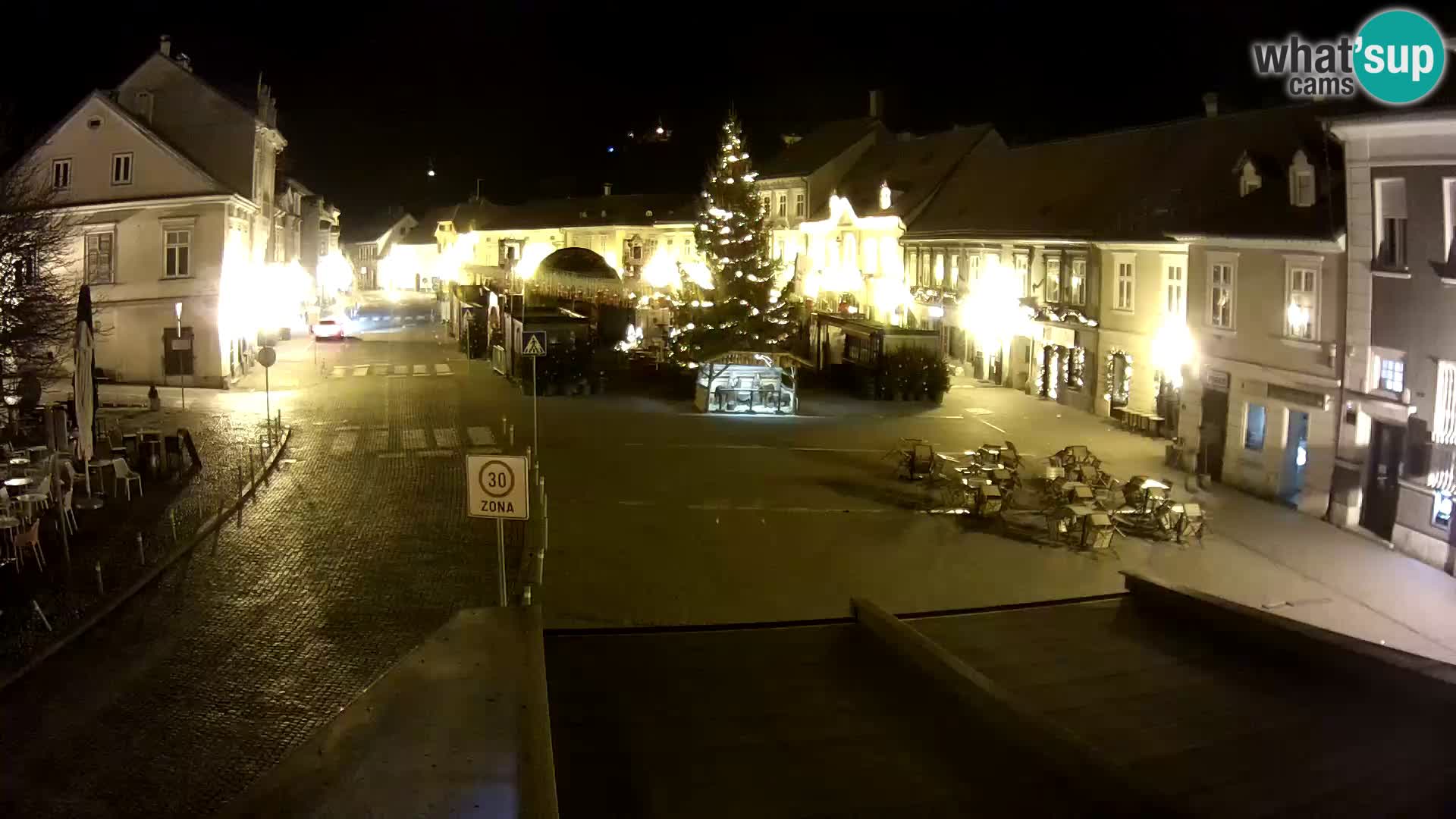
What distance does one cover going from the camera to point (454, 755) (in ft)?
24.3

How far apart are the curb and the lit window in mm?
19953

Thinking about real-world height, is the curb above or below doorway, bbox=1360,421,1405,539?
below

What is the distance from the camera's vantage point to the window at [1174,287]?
1239 inches

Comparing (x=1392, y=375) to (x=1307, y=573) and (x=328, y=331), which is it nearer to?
(x=1307, y=573)

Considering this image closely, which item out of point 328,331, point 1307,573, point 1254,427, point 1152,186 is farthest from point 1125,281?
point 328,331

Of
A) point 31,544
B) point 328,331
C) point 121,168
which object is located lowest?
point 31,544

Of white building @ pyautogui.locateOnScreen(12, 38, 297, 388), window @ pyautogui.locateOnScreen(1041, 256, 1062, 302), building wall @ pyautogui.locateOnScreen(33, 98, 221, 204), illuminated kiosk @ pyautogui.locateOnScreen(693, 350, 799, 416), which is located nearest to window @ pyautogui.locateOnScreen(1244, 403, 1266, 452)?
illuminated kiosk @ pyautogui.locateOnScreen(693, 350, 799, 416)

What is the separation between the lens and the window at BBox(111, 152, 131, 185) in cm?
3734

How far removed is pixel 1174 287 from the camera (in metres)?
31.8

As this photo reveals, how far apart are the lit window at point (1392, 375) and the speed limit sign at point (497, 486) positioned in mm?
15846

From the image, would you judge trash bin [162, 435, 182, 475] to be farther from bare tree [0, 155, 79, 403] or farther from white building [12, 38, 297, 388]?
white building [12, 38, 297, 388]

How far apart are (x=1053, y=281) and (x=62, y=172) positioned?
107 ft

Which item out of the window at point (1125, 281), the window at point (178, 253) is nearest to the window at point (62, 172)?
the window at point (178, 253)

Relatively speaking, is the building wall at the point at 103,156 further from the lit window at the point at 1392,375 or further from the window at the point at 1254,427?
the lit window at the point at 1392,375
